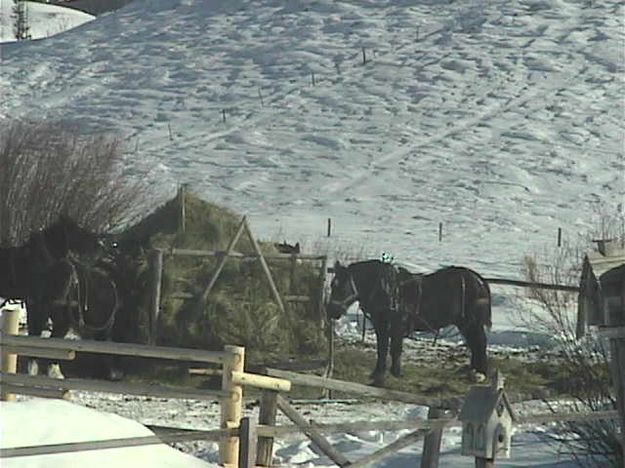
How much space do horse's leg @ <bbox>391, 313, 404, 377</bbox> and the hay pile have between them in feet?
3.05

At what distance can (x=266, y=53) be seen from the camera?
5212cm

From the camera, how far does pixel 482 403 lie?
5.91 m

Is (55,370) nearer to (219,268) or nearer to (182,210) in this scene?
(219,268)

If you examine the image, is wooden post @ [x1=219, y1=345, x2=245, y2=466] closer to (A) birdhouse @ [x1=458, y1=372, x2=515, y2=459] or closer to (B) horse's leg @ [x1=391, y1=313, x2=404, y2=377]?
(A) birdhouse @ [x1=458, y1=372, x2=515, y2=459]

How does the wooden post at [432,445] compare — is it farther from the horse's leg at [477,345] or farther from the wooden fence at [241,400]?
the horse's leg at [477,345]

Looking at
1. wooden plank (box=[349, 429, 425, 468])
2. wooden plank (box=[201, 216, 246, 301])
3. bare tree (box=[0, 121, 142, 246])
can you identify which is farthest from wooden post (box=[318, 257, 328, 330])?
wooden plank (box=[349, 429, 425, 468])

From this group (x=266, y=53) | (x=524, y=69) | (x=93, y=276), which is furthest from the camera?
(x=266, y=53)

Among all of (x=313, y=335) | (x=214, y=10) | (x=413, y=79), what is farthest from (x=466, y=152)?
(x=313, y=335)

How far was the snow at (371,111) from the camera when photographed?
3688cm

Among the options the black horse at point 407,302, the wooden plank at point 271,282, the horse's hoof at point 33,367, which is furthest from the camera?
the black horse at point 407,302

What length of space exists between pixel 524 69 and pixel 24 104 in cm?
1697

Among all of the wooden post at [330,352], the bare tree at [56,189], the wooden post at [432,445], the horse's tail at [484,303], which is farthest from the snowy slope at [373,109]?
the wooden post at [432,445]

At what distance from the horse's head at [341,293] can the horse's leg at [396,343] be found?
652 mm

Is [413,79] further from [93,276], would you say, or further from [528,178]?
[93,276]
